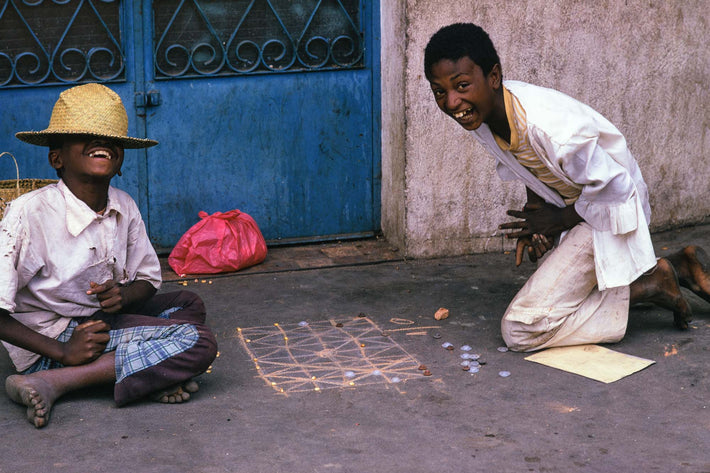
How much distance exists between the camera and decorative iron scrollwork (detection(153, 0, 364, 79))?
5207mm

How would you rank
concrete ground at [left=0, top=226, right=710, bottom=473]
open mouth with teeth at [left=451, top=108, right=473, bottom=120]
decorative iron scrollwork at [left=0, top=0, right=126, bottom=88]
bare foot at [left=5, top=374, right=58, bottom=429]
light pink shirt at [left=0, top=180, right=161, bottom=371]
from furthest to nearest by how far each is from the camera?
1. decorative iron scrollwork at [left=0, top=0, right=126, bottom=88]
2. open mouth with teeth at [left=451, top=108, right=473, bottom=120]
3. light pink shirt at [left=0, top=180, right=161, bottom=371]
4. bare foot at [left=5, top=374, right=58, bottom=429]
5. concrete ground at [left=0, top=226, right=710, bottom=473]

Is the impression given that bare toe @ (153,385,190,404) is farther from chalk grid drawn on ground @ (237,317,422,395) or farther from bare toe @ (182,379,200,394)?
chalk grid drawn on ground @ (237,317,422,395)

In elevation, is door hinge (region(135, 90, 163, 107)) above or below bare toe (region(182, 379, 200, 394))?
above

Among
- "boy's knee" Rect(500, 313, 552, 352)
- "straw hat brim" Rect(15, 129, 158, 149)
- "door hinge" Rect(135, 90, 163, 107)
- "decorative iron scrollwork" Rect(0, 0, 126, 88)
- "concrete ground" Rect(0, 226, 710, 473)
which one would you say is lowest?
"concrete ground" Rect(0, 226, 710, 473)

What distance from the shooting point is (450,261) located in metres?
5.40

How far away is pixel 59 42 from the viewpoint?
5051mm

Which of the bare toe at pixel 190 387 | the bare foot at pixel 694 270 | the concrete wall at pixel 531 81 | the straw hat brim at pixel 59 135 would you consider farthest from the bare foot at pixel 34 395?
the bare foot at pixel 694 270

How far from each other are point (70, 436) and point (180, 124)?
8.45ft

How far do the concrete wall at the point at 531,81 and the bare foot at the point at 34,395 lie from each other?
103 inches

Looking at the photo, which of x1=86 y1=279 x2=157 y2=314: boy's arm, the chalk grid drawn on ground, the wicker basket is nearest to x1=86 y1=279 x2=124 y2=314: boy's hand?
x1=86 y1=279 x2=157 y2=314: boy's arm

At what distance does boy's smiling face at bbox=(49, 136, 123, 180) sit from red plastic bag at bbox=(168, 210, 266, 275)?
171 cm

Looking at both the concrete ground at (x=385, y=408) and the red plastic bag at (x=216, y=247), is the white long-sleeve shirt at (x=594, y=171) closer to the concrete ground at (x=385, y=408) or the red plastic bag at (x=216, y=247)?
the concrete ground at (x=385, y=408)

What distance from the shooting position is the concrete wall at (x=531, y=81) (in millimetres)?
5219

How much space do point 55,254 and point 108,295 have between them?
0.25m
